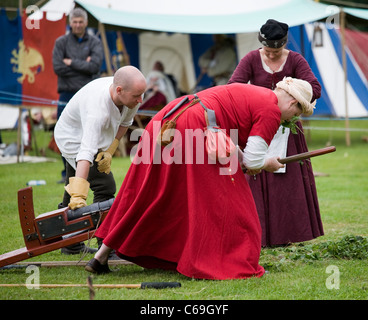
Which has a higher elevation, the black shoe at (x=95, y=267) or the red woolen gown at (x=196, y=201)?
the red woolen gown at (x=196, y=201)

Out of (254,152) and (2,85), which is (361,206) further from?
(2,85)

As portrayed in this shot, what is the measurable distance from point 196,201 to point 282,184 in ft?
4.79

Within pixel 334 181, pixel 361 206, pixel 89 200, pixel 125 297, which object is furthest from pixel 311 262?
pixel 334 181

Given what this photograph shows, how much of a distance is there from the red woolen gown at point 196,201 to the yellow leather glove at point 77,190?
23cm

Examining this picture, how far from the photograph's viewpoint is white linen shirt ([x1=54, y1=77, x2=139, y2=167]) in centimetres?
429

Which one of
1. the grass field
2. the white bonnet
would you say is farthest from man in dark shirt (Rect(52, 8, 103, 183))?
the white bonnet

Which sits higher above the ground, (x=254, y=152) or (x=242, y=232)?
(x=254, y=152)

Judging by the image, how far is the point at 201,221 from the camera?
162 inches

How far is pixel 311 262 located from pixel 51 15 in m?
8.00

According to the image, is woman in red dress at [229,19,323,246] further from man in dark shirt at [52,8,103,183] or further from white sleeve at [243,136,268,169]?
man in dark shirt at [52,8,103,183]

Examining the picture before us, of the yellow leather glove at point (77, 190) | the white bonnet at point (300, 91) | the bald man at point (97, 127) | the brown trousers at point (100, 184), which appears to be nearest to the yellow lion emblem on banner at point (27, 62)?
the bald man at point (97, 127)

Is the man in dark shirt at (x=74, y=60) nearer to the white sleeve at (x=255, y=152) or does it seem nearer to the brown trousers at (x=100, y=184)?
the brown trousers at (x=100, y=184)

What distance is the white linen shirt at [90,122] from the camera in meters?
4.29
